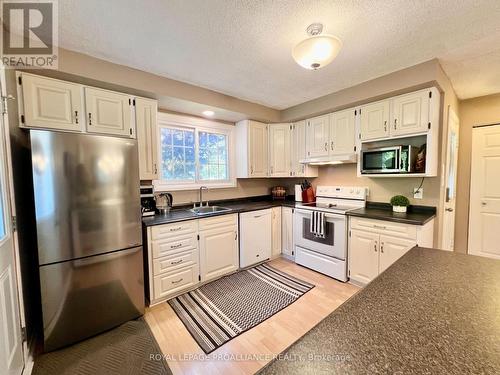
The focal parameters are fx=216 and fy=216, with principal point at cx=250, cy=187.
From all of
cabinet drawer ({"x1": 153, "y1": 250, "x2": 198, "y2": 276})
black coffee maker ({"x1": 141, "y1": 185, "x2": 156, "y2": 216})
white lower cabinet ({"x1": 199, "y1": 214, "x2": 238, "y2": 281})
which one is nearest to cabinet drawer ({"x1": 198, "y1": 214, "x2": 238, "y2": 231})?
white lower cabinet ({"x1": 199, "y1": 214, "x2": 238, "y2": 281})

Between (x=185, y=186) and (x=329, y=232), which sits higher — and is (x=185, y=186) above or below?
above

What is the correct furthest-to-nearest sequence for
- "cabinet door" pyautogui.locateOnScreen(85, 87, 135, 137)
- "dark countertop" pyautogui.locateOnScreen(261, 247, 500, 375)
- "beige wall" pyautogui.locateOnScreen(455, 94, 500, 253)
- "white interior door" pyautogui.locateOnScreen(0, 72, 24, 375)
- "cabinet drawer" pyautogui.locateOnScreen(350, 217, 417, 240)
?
1. "beige wall" pyautogui.locateOnScreen(455, 94, 500, 253)
2. "cabinet drawer" pyautogui.locateOnScreen(350, 217, 417, 240)
3. "cabinet door" pyautogui.locateOnScreen(85, 87, 135, 137)
4. "white interior door" pyautogui.locateOnScreen(0, 72, 24, 375)
5. "dark countertop" pyautogui.locateOnScreen(261, 247, 500, 375)

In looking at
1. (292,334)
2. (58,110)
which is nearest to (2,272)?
(58,110)

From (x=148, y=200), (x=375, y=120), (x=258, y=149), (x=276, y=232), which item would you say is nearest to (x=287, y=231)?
(x=276, y=232)

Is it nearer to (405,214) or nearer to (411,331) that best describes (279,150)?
(405,214)

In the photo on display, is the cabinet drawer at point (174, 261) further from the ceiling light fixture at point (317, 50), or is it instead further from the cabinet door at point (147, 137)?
the ceiling light fixture at point (317, 50)

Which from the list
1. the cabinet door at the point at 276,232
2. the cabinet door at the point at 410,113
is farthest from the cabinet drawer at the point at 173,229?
the cabinet door at the point at 410,113

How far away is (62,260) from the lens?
1672 mm

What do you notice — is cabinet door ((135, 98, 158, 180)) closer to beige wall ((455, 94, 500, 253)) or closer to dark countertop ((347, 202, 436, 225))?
dark countertop ((347, 202, 436, 225))

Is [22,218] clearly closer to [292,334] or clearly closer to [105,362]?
[105,362]

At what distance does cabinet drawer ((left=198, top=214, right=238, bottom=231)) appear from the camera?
2.60 m

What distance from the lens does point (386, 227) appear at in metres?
2.32

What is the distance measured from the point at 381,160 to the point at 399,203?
→ 546 mm

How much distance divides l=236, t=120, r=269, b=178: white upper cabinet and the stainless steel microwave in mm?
1517
